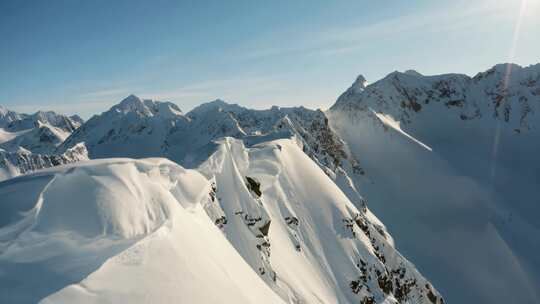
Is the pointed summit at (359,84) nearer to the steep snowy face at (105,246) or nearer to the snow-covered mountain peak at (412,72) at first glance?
the snow-covered mountain peak at (412,72)

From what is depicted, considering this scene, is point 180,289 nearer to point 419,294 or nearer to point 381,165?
point 419,294

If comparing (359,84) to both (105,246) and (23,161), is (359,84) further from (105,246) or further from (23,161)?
(23,161)

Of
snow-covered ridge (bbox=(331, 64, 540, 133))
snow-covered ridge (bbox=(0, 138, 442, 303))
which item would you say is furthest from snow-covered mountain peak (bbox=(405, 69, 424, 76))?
snow-covered ridge (bbox=(0, 138, 442, 303))

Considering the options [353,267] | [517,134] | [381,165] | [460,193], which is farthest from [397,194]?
[517,134]

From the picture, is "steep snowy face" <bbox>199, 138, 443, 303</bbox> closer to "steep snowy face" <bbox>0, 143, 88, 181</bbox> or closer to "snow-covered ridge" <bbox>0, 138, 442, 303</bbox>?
"snow-covered ridge" <bbox>0, 138, 442, 303</bbox>

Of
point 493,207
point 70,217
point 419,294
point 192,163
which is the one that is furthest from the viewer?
point 493,207

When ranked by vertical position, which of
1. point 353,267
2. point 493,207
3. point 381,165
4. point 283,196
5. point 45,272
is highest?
point 45,272
